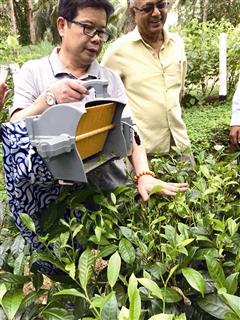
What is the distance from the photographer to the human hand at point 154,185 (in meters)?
1.12

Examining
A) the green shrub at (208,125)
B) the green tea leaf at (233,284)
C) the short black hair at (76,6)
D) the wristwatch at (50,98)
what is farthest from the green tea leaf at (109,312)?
the green shrub at (208,125)

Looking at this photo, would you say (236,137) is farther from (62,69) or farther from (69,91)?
(69,91)

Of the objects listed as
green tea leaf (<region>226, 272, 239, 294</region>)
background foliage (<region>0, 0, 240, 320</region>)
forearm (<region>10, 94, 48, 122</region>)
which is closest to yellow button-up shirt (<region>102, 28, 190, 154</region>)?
background foliage (<region>0, 0, 240, 320</region>)

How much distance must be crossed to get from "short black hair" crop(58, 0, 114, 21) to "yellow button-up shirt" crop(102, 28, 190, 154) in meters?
0.65

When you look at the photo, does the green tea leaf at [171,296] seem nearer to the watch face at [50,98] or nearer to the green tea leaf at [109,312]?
the green tea leaf at [109,312]

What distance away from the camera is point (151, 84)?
75.9 inches

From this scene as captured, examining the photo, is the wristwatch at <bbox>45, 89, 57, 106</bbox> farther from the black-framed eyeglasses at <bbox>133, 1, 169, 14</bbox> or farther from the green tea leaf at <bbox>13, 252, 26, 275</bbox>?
the black-framed eyeglasses at <bbox>133, 1, 169, 14</bbox>

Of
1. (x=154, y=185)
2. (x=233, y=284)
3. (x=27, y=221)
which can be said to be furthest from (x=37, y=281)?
(x=233, y=284)

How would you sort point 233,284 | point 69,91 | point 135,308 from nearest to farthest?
point 135,308 → point 233,284 → point 69,91

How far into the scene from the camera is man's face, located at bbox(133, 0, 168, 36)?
1.76 meters

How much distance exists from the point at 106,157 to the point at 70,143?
0.24 metres

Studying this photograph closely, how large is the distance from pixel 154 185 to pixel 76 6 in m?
0.52

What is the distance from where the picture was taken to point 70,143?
2.89 ft

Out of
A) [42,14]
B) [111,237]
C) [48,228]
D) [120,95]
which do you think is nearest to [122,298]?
[111,237]
